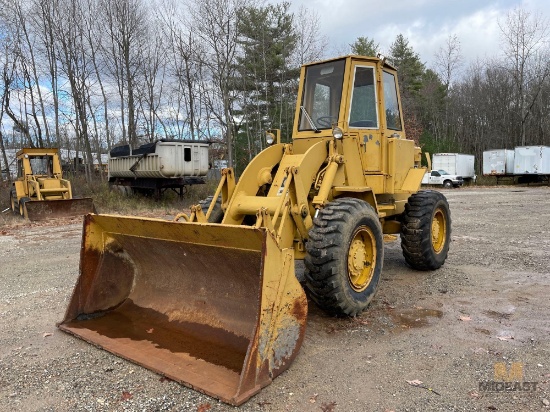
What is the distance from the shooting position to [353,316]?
4480mm

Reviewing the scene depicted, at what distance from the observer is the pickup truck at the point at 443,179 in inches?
1348

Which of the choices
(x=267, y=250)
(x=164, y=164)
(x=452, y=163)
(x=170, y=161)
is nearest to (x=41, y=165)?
(x=164, y=164)

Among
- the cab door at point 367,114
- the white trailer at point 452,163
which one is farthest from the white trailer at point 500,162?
the cab door at point 367,114

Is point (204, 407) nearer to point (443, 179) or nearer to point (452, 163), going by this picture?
point (443, 179)

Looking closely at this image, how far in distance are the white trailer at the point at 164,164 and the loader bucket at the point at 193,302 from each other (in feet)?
40.2

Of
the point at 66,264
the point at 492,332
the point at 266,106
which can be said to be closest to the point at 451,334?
the point at 492,332

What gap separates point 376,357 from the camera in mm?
3818

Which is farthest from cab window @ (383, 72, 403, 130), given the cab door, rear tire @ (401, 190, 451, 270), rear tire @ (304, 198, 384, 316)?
rear tire @ (304, 198, 384, 316)

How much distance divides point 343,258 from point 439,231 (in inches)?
132

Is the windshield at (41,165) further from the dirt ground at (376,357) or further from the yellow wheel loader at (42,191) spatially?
the dirt ground at (376,357)

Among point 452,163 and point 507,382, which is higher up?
point 452,163

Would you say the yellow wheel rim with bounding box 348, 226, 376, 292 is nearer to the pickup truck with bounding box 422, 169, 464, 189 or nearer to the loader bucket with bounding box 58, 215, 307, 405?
the loader bucket with bounding box 58, 215, 307, 405

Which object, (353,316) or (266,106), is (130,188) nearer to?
(266,106)

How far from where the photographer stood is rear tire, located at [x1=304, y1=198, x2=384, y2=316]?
413cm
